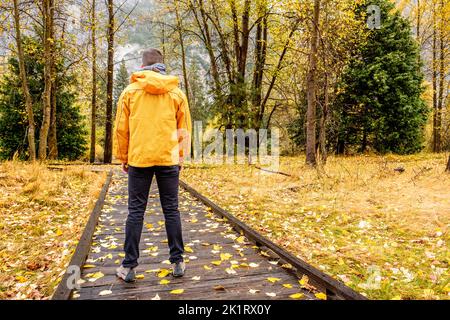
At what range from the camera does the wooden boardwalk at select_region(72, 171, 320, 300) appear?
3486mm

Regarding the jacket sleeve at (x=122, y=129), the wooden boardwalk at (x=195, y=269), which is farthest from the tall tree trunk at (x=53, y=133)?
the jacket sleeve at (x=122, y=129)

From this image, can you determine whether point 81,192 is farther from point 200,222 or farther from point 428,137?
point 428,137

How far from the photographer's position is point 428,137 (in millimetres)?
28578

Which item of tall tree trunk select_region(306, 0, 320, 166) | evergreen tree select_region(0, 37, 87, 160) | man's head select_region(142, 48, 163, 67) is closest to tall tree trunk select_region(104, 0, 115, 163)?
evergreen tree select_region(0, 37, 87, 160)

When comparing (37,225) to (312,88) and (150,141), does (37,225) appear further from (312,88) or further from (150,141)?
(312,88)

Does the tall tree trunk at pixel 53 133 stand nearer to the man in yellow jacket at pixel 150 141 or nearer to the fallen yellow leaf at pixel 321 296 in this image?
the man in yellow jacket at pixel 150 141

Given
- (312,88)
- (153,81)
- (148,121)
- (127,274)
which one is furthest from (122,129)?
(312,88)

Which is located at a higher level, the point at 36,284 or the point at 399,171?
the point at 399,171

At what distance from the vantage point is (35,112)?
20.1 metres

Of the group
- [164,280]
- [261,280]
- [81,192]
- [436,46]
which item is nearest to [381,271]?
[261,280]

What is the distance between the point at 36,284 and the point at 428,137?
31.5m

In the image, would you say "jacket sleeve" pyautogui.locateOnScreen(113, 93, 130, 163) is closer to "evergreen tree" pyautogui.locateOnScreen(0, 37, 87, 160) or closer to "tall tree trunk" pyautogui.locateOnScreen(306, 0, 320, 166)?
"tall tree trunk" pyautogui.locateOnScreen(306, 0, 320, 166)

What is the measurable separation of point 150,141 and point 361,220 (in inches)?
202
